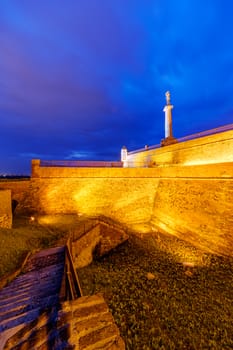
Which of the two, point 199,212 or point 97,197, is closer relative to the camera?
point 199,212

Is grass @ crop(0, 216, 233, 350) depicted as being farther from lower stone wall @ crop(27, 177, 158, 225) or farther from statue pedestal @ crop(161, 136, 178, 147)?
statue pedestal @ crop(161, 136, 178, 147)

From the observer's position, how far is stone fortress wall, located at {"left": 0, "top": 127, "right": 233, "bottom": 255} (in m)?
9.30

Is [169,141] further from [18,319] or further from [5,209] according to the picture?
[18,319]

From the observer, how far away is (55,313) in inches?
75.1

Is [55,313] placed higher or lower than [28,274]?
higher

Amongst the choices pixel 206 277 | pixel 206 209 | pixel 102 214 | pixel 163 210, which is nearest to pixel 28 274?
pixel 206 277

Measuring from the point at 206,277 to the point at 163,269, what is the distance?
1.62m

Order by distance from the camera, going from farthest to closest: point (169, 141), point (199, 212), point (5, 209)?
point (169, 141) < point (199, 212) < point (5, 209)

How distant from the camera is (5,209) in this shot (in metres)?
8.06

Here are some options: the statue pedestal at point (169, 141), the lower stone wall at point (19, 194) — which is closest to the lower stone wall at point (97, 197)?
the lower stone wall at point (19, 194)

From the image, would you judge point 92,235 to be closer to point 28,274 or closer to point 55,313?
point 28,274

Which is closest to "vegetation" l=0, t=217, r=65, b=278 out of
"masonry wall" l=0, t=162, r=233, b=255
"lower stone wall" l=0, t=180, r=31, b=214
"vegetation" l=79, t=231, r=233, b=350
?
"vegetation" l=79, t=231, r=233, b=350

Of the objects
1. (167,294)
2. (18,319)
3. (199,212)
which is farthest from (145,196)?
(18,319)

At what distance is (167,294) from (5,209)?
7617mm
